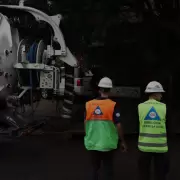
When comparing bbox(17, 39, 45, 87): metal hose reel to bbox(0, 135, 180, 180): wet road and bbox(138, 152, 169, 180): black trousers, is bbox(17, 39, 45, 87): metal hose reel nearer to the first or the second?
bbox(0, 135, 180, 180): wet road

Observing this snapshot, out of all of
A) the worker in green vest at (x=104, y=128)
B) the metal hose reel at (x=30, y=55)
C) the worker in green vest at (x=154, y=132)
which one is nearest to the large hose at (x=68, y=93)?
the metal hose reel at (x=30, y=55)

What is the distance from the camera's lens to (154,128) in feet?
16.9

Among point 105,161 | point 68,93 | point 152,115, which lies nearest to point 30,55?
point 68,93

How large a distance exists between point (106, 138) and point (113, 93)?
150 inches

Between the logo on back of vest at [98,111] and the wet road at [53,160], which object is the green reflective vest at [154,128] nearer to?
the logo on back of vest at [98,111]

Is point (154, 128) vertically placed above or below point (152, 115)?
below

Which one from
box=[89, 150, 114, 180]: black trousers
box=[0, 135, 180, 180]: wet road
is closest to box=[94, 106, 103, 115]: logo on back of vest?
box=[89, 150, 114, 180]: black trousers

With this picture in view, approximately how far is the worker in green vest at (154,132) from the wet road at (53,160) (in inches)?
53.0

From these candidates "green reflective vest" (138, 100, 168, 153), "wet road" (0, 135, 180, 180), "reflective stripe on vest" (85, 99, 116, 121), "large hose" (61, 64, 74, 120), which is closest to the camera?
"green reflective vest" (138, 100, 168, 153)

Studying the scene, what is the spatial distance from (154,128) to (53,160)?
2862 mm

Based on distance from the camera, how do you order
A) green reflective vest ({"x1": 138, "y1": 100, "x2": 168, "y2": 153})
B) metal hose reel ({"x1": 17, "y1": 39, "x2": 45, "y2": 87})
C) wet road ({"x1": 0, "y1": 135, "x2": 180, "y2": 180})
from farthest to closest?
metal hose reel ({"x1": 17, "y1": 39, "x2": 45, "y2": 87}), wet road ({"x1": 0, "y1": 135, "x2": 180, "y2": 180}), green reflective vest ({"x1": 138, "y1": 100, "x2": 168, "y2": 153})

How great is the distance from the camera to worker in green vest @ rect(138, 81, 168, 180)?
16.9 feet

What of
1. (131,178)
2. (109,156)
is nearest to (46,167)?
(131,178)

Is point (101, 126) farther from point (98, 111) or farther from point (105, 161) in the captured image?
point (105, 161)
